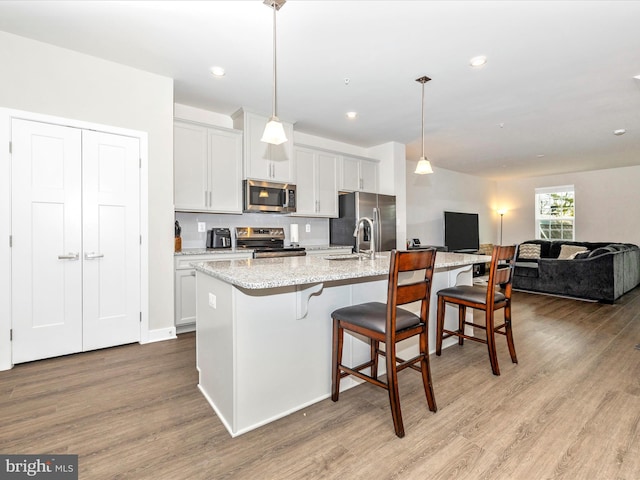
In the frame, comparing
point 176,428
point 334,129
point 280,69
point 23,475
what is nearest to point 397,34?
point 280,69

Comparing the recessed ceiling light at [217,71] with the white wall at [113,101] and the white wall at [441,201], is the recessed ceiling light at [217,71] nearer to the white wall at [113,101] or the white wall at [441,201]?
the white wall at [113,101]

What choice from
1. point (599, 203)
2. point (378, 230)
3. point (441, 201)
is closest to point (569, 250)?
point (599, 203)

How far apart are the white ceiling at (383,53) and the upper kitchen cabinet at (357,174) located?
74 centimetres

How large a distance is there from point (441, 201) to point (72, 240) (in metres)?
7.09

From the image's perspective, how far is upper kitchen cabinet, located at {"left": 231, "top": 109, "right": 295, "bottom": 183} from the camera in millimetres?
4031

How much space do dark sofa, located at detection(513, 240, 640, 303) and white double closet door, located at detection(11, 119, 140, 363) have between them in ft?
19.8

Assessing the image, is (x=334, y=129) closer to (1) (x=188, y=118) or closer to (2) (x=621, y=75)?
(1) (x=188, y=118)

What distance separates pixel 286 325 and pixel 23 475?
4.49 ft

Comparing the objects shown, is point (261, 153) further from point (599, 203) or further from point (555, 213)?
point (599, 203)

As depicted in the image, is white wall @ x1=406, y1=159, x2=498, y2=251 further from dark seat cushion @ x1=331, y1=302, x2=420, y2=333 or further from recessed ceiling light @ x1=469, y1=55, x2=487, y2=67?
dark seat cushion @ x1=331, y1=302, x2=420, y2=333

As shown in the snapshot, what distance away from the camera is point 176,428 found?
70.2 inches

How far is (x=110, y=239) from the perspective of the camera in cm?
298

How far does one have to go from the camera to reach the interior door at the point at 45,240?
8.50 ft

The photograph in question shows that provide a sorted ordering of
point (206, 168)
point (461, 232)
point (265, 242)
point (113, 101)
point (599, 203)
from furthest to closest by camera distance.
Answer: point (461, 232) < point (599, 203) < point (265, 242) < point (206, 168) < point (113, 101)
